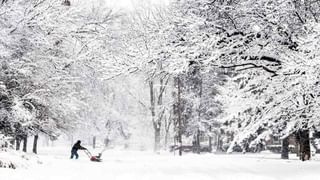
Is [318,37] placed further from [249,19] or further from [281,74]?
[249,19]

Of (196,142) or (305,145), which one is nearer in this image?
(305,145)

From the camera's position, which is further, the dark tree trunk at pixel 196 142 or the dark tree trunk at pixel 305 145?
the dark tree trunk at pixel 196 142

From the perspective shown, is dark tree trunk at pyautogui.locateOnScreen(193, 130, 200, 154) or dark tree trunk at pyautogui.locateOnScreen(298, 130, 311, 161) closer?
dark tree trunk at pyautogui.locateOnScreen(298, 130, 311, 161)

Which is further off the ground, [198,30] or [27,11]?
[27,11]

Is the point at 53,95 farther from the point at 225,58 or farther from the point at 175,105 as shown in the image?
the point at 175,105

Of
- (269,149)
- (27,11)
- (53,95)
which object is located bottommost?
(269,149)

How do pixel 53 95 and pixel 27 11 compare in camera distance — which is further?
pixel 53 95

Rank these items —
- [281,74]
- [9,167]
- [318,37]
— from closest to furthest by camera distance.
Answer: [318,37] → [281,74] → [9,167]

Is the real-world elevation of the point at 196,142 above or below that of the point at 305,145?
below

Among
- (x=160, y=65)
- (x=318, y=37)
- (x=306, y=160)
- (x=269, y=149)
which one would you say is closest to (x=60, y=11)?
(x=160, y=65)

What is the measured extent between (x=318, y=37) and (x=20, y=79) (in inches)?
573

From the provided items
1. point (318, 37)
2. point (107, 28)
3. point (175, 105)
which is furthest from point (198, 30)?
point (175, 105)

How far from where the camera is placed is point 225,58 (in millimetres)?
14273

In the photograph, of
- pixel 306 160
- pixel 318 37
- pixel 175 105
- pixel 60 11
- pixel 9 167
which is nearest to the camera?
pixel 318 37
